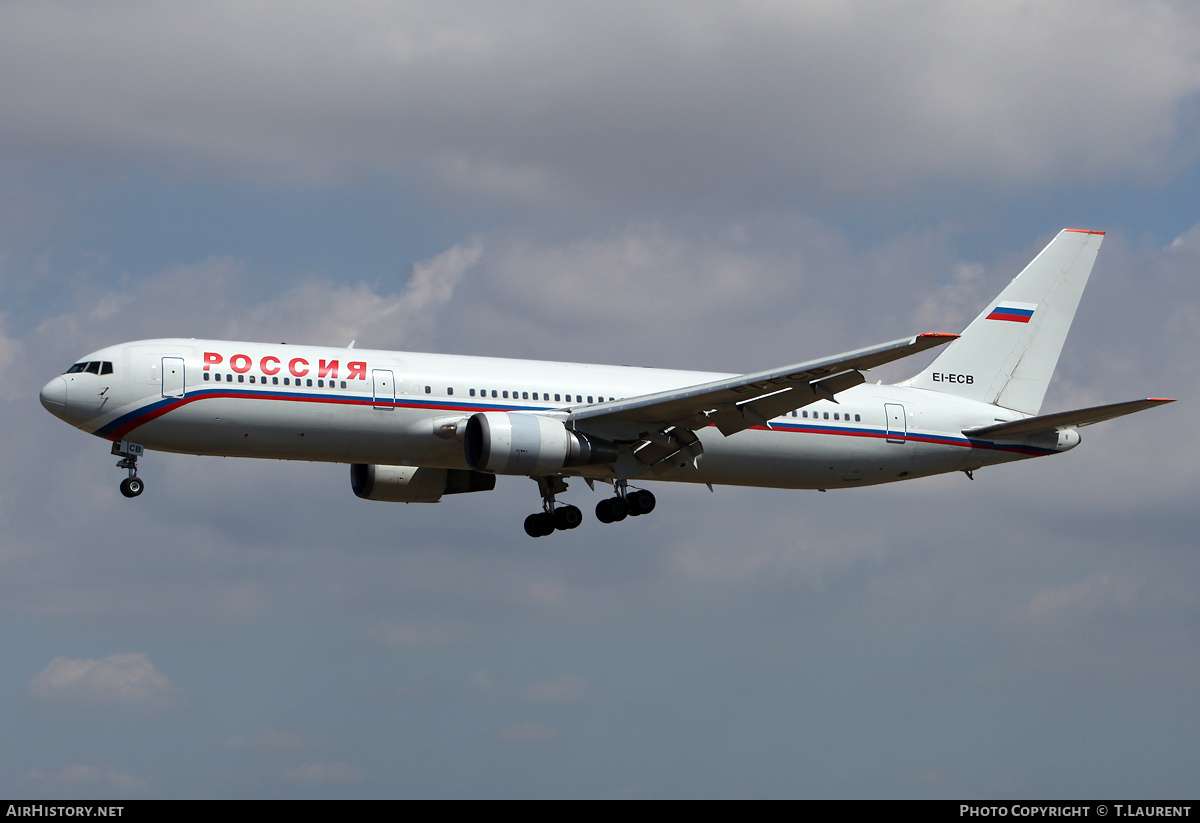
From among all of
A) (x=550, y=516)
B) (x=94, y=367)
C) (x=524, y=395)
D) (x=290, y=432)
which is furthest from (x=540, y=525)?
(x=94, y=367)

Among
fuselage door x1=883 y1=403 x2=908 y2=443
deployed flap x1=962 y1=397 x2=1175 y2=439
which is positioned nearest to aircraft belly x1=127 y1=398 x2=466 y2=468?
fuselage door x1=883 y1=403 x2=908 y2=443

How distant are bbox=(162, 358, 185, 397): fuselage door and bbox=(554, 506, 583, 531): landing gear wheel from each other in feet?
49.3

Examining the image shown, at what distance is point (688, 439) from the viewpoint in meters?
49.2

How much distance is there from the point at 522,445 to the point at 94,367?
44.6 ft

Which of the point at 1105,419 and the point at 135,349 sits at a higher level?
the point at 135,349

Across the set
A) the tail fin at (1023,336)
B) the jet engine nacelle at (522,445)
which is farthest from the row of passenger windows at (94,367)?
the tail fin at (1023,336)

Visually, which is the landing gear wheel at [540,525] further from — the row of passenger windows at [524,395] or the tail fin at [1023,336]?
the tail fin at [1023,336]

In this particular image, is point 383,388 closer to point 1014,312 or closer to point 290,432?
point 290,432

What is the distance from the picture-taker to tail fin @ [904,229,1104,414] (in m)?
56.3

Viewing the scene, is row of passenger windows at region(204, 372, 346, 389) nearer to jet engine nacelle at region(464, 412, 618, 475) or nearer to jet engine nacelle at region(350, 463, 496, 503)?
jet engine nacelle at region(464, 412, 618, 475)

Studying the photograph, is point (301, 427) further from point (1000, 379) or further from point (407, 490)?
point (1000, 379)

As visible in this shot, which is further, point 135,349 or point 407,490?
point 407,490

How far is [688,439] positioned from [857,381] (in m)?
6.85

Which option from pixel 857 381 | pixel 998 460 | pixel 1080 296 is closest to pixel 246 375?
pixel 857 381
